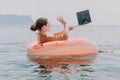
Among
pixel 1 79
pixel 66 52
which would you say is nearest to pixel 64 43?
pixel 66 52

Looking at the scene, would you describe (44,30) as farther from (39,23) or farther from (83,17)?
(83,17)

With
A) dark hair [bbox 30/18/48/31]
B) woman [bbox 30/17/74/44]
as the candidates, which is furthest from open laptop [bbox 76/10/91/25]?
dark hair [bbox 30/18/48/31]

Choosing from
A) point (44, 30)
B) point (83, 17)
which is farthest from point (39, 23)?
point (83, 17)

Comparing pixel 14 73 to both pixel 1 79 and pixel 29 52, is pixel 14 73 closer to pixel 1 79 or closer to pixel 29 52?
pixel 1 79

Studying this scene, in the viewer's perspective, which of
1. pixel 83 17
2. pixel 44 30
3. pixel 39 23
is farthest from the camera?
pixel 83 17

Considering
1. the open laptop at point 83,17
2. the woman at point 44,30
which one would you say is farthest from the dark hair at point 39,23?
the open laptop at point 83,17

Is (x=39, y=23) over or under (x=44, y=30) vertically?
over

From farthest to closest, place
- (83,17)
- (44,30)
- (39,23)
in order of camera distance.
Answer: (83,17), (44,30), (39,23)

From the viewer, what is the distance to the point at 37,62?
11750 mm

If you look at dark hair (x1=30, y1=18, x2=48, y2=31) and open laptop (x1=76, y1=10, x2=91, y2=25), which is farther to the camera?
open laptop (x1=76, y1=10, x2=91, y2=25)

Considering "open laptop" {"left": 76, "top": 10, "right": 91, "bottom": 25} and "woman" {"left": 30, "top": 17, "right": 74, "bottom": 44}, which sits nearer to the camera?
"woman" {"left": 30, "top": 17, "right": 74, "bottom": 44}

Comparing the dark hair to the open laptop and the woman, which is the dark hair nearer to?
the woman

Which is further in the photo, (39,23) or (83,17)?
(83,17)

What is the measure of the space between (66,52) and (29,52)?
1.48 meters
